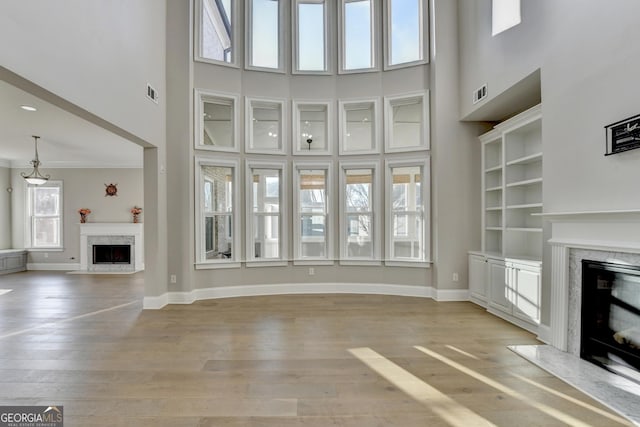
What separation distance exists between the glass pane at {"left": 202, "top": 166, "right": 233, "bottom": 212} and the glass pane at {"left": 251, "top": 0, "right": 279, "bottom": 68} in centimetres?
201

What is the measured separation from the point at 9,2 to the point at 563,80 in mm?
4730

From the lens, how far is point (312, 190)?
571 centimetres

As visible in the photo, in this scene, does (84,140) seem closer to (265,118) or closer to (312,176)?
(265,118)

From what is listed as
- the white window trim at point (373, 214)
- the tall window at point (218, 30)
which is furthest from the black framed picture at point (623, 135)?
the tall window at point (218, 30)

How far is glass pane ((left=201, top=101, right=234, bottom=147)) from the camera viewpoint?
5383mm

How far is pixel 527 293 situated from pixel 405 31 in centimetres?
462

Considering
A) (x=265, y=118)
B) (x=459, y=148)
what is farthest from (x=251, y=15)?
(x=459, y=148)

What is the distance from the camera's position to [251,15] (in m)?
5.50

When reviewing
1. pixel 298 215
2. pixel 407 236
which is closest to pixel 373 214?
pixel 407 236

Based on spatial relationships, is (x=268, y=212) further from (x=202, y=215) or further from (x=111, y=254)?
(x=111, y=254)

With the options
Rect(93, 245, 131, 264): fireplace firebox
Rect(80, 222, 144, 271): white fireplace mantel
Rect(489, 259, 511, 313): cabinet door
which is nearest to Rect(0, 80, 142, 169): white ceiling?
Rect(80, 222, 144, 271): white fireplace mantel

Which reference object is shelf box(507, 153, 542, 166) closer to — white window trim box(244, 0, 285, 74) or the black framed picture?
the black framed picture

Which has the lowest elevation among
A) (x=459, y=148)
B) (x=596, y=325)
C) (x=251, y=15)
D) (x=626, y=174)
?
(x=596, y=325)

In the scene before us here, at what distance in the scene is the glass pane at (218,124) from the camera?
5.38 metres
